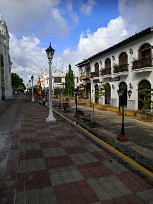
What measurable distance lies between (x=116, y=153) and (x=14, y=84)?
89395 mm

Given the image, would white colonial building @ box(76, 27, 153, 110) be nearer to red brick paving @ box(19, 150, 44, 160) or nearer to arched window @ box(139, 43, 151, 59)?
arched window @ box(139, 43, 151, 59)

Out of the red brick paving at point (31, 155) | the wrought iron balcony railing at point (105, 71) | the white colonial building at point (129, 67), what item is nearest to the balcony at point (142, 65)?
the white colonial building at point (129, 67)

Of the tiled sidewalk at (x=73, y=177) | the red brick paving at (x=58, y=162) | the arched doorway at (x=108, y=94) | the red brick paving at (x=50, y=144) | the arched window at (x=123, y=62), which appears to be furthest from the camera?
the arched doorway at (x=108, y=94)

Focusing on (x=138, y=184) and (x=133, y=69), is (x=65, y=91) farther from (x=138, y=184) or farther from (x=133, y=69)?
(x=138, y=184)

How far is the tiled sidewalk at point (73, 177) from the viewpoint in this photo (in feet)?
14.5

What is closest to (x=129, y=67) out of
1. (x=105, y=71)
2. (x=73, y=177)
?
(x=105, y=71)

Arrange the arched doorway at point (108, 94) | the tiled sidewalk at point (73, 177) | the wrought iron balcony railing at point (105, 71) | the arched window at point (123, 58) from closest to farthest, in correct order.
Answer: the tiled sidewalk at point (73, 177), the arched window at point (123, 58), the arched doorway at point (108, 94), the wrought iron balcony railing at point (105, 71)

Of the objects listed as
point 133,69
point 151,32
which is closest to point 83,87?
point 133,69

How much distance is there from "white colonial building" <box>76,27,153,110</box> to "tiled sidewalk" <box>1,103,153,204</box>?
1322 cm

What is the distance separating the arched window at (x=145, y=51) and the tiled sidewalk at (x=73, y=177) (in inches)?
537

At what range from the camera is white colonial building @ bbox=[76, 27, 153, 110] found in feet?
60.8

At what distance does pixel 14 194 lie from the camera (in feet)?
14.8

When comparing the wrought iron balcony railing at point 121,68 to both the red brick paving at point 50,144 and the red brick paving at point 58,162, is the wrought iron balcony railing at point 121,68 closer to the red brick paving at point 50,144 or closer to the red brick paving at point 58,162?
the red brick paving at point 50,144

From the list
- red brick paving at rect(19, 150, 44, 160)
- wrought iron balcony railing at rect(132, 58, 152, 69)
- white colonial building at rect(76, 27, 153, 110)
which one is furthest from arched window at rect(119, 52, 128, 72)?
red brick paving at rect(19, 150, 44, 160)
